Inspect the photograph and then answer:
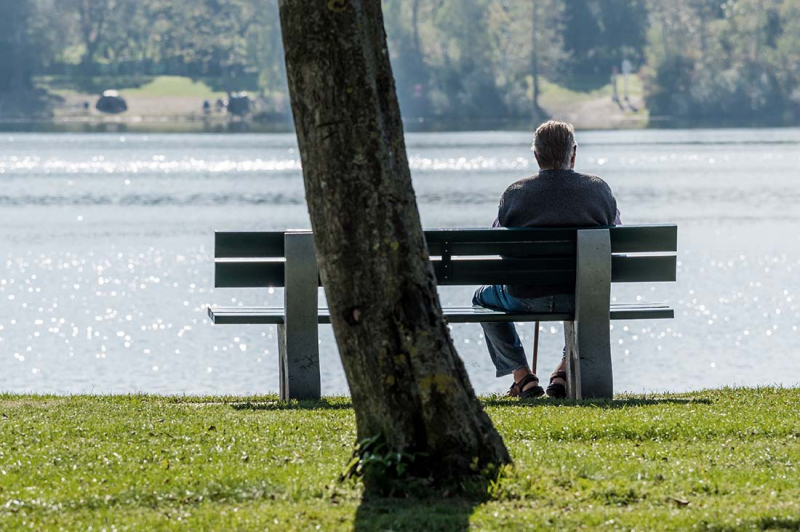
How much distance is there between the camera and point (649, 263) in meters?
8.08

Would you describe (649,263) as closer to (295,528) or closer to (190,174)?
(295,528)

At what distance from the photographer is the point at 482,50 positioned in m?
128

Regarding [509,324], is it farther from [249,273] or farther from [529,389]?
[249,273]

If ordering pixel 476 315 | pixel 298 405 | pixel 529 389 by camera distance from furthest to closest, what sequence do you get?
1. pixel 529 389
2. pixel 476 315
3. pixel 298 405

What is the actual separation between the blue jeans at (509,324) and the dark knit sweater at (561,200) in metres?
0.08

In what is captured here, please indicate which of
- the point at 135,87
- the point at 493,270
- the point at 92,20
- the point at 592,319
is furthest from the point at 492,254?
the point at 92,20

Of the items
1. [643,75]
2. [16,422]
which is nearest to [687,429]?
[16,422]

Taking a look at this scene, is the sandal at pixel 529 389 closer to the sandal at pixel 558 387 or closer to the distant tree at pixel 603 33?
the sandal at pixel 558 387

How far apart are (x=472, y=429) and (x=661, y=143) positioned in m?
88.2

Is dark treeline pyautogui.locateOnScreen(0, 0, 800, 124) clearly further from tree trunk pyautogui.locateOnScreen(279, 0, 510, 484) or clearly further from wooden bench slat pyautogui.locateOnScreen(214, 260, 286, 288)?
tree trunk pyautogui.locateOnScreen(279, 0, 510, 484)

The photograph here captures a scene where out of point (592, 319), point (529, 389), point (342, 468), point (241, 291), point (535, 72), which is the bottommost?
point (535, 72)

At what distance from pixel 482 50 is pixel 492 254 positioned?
122377 mm

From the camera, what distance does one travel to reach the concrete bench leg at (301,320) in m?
7.89

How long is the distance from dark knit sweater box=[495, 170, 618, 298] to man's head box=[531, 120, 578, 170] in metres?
0.06
